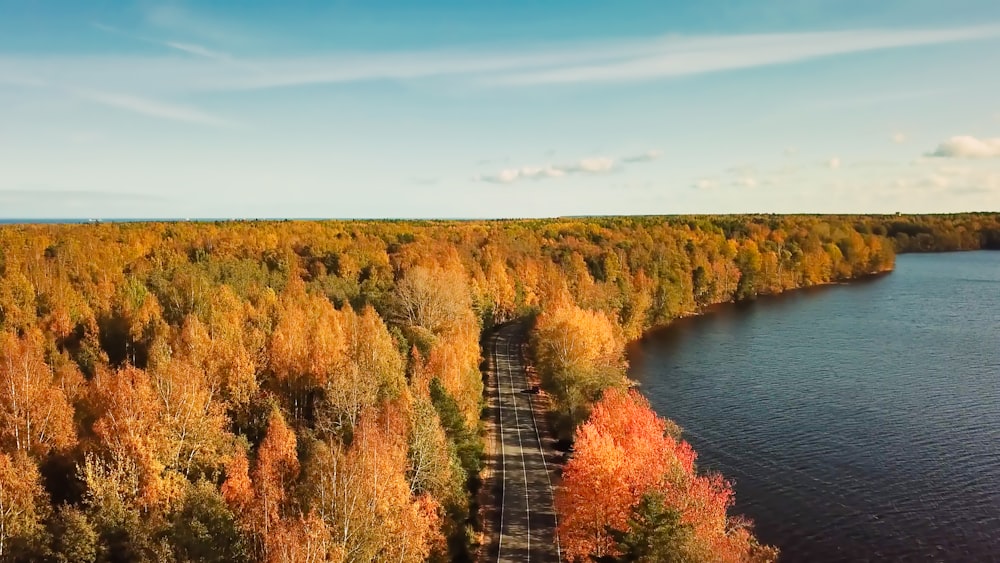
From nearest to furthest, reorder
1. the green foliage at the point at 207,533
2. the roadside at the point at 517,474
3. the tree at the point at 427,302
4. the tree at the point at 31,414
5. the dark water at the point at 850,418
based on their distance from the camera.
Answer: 1. the green foliage at the point at 207,533
2. the roadside at the point at 517,474
3. the tree at the point at 31,414
4. the dark water at the point at 850,418
5. the tree at the point at 427,302

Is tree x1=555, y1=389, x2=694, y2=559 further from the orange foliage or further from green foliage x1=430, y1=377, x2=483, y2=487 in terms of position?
green foliage x1=430, y1=377, x2=483, y2=487

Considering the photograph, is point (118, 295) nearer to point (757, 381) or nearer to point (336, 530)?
point (336, 530)

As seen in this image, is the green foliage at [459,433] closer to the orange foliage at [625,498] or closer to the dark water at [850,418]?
the orange foliage at [625,498]

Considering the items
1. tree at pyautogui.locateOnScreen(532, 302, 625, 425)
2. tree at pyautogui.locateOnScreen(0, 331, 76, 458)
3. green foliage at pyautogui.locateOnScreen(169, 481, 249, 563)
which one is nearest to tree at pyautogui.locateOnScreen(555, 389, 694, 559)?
tree at pyautogui.locateOnScreen(532, 302, 625, 425)

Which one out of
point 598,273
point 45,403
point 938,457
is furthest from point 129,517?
point 598,273

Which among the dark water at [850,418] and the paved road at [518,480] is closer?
the paved road at [518,480]

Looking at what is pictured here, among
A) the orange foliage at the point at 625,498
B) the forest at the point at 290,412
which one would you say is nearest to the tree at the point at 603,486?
the orange foliage at the point at 625,498

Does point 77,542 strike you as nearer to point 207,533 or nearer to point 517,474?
point 207,533
